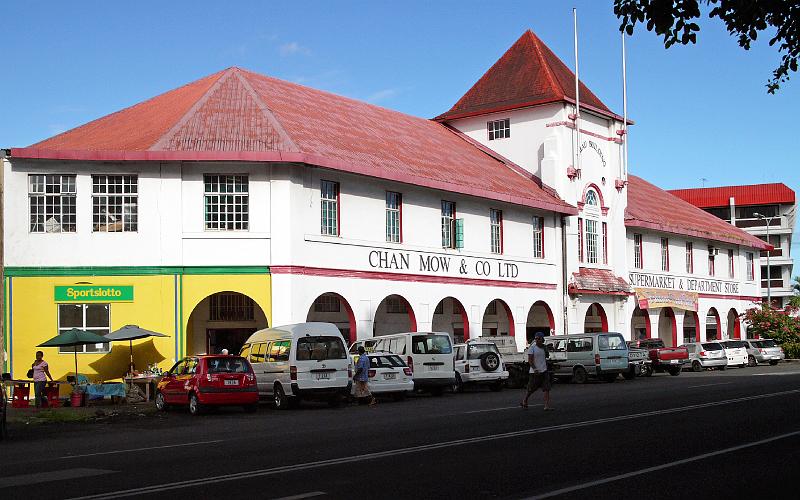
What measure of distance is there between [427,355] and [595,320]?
2122cm

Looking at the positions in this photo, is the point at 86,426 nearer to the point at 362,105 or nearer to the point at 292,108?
the point at 292,108

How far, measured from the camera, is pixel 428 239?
1489 inches

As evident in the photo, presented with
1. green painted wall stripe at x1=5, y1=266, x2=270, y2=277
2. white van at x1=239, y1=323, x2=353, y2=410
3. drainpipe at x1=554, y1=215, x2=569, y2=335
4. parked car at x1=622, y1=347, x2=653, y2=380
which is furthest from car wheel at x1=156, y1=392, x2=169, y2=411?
drainpipe at x1=554, y1=215, x2=569, y2=335

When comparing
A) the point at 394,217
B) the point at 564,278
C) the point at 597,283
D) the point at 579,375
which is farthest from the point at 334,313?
the point at 597,283

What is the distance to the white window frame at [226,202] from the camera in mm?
Result: 31438

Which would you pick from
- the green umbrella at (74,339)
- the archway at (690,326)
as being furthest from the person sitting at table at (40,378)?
the archway at (690,326)

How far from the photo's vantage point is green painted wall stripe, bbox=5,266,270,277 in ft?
99.9

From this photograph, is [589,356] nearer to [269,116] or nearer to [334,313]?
[334,313]

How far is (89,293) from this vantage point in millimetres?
30469

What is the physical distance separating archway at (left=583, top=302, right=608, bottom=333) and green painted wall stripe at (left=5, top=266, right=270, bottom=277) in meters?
A: 22.1

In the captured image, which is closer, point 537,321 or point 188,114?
point 188,114

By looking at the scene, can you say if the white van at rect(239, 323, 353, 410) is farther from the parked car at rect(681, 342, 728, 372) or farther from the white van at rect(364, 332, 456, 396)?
the parked car at rect(681, 342, 728, 372)

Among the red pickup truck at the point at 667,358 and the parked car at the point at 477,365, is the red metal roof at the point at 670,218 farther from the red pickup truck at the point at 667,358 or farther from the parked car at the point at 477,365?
the parked car at the point at 477,365

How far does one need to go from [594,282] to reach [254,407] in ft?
81.3
